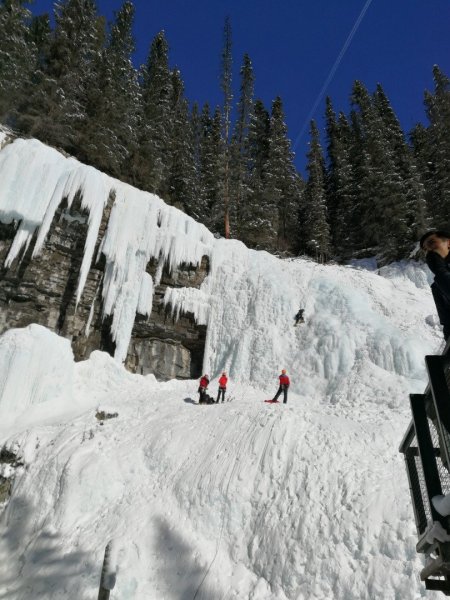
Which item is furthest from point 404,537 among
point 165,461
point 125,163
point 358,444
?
point 125,163

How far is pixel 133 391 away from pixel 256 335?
586 cm

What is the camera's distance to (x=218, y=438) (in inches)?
443

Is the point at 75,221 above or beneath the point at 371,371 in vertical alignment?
above

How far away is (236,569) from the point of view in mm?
8086

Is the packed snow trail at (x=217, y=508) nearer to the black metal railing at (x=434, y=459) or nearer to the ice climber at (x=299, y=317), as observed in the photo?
the black metal railing at (x=434, y=459)

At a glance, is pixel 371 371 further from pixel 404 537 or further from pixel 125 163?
pixel 125 163

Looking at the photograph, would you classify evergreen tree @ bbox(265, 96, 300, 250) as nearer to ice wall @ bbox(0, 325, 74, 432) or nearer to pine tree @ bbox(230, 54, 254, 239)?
pine tree @ bbox(230, 54, 254, 239)

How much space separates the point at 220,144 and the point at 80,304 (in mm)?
20240

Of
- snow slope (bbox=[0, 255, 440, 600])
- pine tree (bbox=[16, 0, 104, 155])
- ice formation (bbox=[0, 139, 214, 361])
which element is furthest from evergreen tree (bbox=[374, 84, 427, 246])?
pine tree (bbox=[16, 0, 104, 155])

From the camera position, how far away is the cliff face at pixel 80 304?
1667cm

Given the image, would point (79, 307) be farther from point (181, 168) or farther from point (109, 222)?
point (181, 168)

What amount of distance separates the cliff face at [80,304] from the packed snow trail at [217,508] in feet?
17.3

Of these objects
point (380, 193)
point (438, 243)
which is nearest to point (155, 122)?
A: point (380, 193)

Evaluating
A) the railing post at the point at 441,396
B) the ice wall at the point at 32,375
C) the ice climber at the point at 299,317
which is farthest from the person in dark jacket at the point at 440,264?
the ice climber at the point at 299,317
